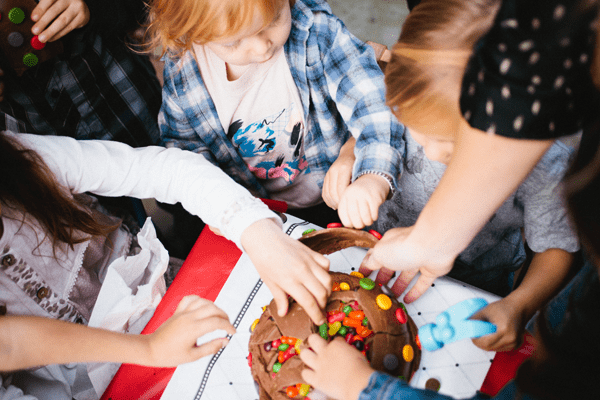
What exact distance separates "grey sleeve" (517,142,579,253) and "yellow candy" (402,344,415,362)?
318 millimetres

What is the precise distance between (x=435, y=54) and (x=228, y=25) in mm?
334

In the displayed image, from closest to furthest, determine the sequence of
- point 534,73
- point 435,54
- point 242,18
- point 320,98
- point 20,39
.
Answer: point 534,73, point 435,54, point 242,18, point 20,39, point 320,98

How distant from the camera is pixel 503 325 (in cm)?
55

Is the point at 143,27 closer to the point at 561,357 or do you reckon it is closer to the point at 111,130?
the point at 111,130

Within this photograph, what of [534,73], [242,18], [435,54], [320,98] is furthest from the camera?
[320,98]

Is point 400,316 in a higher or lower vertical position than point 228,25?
lower

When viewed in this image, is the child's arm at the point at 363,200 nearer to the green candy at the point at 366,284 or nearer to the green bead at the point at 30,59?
the green candy at the point at 366,284

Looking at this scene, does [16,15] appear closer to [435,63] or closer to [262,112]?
[262,112]

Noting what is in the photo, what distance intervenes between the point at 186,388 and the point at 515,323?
1.78ft

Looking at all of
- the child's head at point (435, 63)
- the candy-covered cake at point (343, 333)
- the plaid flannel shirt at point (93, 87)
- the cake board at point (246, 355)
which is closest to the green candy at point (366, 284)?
the candy-covered cake at point (343, 333)

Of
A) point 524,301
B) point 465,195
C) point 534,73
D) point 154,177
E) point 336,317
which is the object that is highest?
point 534,73

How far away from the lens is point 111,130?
0.92 meters

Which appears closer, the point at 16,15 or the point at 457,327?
the point at 457,327

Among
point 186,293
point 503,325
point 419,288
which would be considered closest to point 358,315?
point 419,288
